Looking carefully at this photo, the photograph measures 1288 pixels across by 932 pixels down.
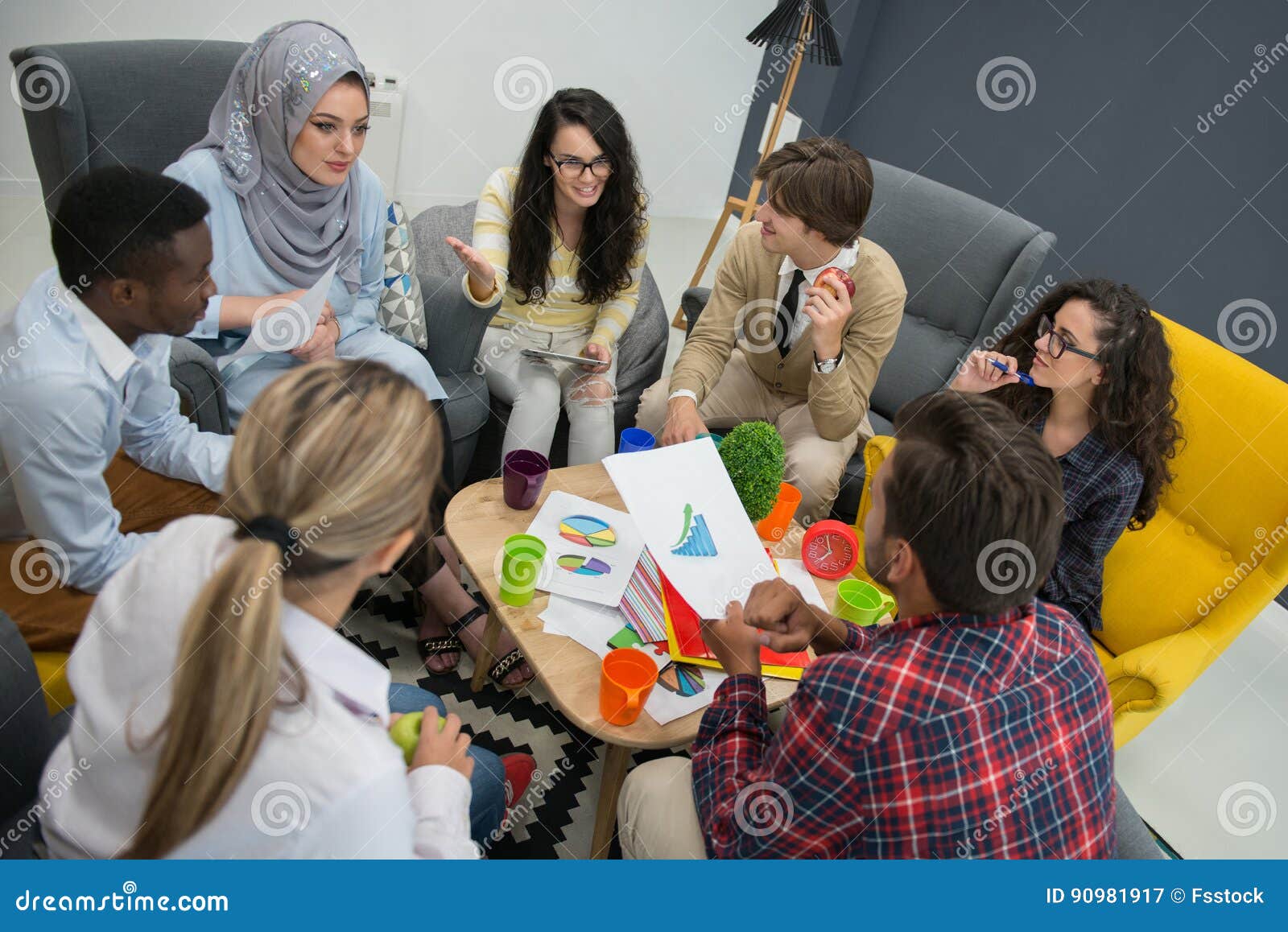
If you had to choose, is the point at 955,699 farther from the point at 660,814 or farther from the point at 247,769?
the point at 247,769

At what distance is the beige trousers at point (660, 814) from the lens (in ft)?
4.86

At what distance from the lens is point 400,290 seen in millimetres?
2316

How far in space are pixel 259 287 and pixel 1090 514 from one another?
1.92 m

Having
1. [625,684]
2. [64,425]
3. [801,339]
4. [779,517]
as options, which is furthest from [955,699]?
[801,339]

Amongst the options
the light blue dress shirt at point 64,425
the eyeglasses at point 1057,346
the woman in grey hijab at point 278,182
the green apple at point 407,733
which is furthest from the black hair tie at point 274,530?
the eyeglasses at point 1057,346

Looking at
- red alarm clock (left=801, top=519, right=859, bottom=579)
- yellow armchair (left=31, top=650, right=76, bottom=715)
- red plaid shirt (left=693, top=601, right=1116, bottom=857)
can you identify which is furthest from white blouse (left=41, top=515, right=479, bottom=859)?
red alarm clock (left=801, top=519, right=859, bottom=579)

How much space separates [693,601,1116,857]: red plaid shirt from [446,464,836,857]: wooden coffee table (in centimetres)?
33

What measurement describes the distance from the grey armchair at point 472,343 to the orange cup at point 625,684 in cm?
104

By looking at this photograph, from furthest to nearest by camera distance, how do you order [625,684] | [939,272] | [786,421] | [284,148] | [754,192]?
1. [754,192]
2. [939,272]
3. [786,421]
4. [284,148]
5. [625,684]

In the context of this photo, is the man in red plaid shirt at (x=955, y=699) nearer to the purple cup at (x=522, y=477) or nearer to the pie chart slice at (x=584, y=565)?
the pie chart slice at (x=584, y=565)

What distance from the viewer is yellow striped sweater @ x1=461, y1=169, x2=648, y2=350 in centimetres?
246

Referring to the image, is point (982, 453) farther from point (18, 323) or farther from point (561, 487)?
point (18, 323)
